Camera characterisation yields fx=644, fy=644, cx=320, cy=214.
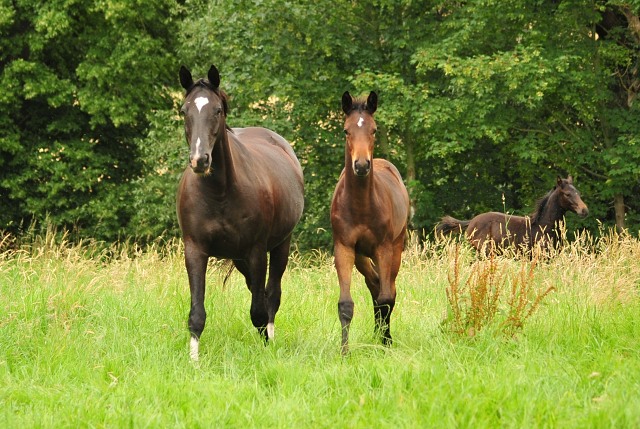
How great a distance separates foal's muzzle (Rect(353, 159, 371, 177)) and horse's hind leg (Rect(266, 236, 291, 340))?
1867 millimetres

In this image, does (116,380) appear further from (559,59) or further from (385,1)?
(385,1)

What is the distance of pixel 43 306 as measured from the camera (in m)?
6.17

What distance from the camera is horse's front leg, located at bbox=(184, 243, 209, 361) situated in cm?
527

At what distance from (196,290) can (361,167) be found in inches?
67.0

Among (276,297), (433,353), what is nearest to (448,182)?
(276,297)

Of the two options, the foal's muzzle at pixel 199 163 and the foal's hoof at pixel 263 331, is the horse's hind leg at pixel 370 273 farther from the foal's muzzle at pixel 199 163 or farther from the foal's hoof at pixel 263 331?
the foal's muzzle at pixel 199 163

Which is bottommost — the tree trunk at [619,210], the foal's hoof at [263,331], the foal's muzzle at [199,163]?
the tree trunk at [619,210]

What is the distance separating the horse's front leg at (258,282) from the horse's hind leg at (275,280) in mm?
300

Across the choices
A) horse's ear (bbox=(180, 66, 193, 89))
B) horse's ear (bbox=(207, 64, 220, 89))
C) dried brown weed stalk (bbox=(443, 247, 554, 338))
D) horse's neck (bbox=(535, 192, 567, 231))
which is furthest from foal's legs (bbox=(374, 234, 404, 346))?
horse's neck (bbox=(535, 192, 567, 231))

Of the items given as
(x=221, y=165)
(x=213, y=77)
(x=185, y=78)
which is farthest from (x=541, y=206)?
(x=185, y=78)

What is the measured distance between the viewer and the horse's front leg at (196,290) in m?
5.27

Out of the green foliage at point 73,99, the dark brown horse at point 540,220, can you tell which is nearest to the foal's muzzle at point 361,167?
the dark brown horse at point 540,220

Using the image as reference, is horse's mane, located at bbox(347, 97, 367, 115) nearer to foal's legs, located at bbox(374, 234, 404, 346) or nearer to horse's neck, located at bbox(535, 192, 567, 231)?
foal's legs, located at bbox(374, 234, 404, 346)

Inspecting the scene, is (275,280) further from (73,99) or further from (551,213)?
(73,99)
